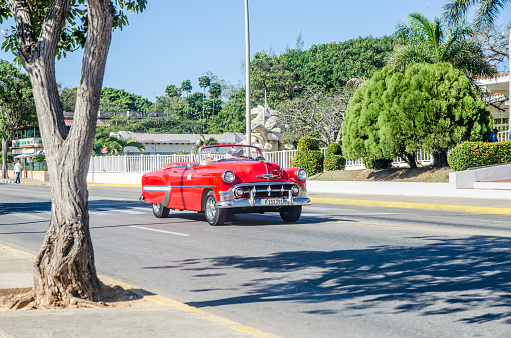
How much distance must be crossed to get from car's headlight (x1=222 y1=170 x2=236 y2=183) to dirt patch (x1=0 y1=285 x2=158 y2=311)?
5.94 meters

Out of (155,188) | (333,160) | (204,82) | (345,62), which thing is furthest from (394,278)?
(204,82)

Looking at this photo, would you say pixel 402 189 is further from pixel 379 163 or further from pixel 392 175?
pixel 379 163

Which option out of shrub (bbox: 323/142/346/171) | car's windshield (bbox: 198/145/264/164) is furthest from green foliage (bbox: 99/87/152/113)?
car's windshield (bbox: 198/145/264/164)

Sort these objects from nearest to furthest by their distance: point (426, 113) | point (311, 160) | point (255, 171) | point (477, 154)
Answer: point (255, 171) → point (477, 154) → point (426, 113) → point (311, 160)

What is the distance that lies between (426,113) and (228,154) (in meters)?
11.1

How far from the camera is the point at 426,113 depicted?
884 inches

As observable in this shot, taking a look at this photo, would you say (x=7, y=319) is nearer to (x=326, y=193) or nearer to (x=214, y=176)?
(x=214, y=176)

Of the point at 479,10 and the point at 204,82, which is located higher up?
the point at 204,82

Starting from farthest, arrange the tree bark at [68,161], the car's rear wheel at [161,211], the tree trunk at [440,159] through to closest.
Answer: the tree trunk at [440,159], the car's rear wheel at [161,211], the tree bark at [68,161]

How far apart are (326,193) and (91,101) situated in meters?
20.4

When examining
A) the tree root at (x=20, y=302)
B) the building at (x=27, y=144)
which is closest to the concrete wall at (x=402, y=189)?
the tree root at (x=20, y=302)

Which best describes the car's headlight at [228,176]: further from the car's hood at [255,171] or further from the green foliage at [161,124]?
the green foliage at [161,124]

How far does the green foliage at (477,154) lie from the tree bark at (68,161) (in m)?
17.5

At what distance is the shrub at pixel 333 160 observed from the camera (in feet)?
95.3
